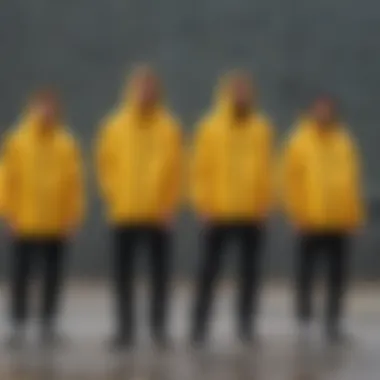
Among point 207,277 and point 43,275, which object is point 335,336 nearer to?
point 207,277

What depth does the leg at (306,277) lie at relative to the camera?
12141mm

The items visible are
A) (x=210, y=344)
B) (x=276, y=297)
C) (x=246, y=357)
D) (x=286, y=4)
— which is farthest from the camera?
(x=286, y=4)

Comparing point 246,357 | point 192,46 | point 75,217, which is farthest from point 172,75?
point 246,357

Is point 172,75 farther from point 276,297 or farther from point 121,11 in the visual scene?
point 276,297

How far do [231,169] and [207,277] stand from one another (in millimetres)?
796

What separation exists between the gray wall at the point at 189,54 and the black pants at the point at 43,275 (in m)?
4.56

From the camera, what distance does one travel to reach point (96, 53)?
16.6 metres

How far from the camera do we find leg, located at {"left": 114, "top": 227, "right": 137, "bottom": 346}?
11383 millimetres

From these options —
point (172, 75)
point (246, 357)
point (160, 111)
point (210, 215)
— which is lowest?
point (246, 357)

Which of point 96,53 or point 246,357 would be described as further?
point 96,53

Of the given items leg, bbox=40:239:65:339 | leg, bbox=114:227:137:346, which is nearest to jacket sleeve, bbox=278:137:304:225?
leg, bbox=114:227:137:346

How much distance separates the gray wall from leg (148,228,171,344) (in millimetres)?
4988

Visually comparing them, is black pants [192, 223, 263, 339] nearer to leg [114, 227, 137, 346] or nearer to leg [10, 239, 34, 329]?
leg [114, 227, 137, 346]

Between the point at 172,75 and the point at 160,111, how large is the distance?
505cm
